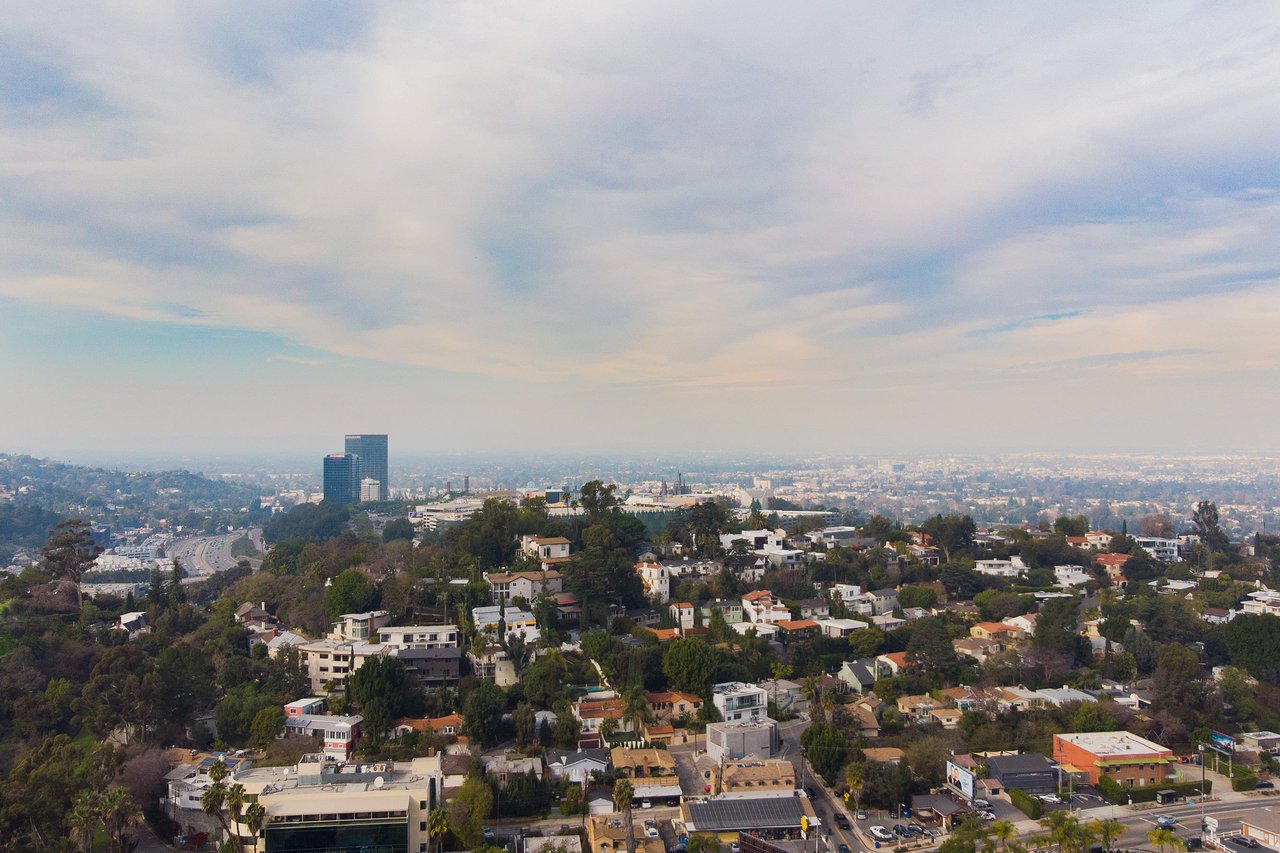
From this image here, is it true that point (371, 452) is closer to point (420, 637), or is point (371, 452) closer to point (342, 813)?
point (420, 637)

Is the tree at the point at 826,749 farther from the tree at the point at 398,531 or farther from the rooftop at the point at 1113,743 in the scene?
the tree at the point at 398,531

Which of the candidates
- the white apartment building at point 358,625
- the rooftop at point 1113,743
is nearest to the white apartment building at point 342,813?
the white apartment building at point 358,625

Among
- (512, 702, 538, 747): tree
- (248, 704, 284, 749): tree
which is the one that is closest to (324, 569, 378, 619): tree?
(248, 704, 284, 749): tree

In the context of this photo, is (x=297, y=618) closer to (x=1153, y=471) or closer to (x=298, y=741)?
(x=298, y=741)

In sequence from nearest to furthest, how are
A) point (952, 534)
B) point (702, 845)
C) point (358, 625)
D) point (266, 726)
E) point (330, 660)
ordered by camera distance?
1. point (702, 845)
2. point (266, 726)
3. point (330, 660)
4. point (358, 625)
5. point (952, 534)

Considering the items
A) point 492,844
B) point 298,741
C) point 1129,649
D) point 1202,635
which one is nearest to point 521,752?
point 492,844

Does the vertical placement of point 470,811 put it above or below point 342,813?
below

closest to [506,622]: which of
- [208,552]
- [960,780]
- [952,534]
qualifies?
[960,780]
